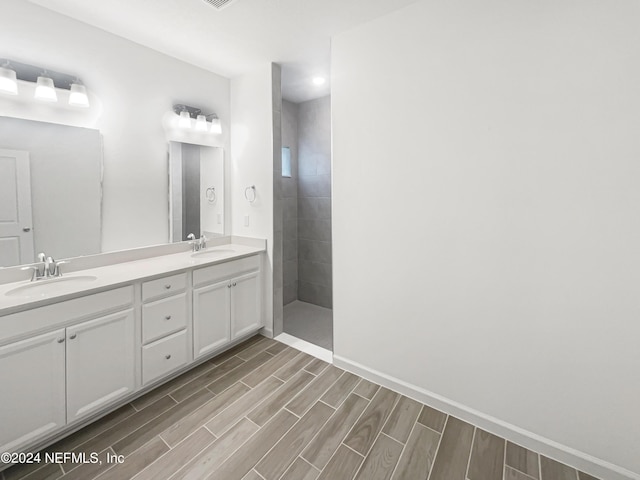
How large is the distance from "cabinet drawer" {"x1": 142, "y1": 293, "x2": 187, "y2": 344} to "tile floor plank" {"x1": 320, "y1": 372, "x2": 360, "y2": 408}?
118 cm

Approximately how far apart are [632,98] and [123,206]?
10.3 ft

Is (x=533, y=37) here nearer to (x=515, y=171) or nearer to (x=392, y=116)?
(x=515, y=171)

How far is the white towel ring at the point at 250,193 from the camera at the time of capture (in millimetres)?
2973

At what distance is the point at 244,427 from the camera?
181 cm

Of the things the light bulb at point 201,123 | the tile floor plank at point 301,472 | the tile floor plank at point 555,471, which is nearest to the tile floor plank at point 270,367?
the tile floor plank at point 301,472

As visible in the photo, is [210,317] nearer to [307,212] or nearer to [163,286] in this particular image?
[163,286]

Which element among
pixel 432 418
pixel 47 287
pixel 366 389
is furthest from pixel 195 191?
pixel 432 418

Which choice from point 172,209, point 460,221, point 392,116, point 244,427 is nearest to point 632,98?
point 460,221

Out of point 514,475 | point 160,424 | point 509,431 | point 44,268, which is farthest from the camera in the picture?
Answer: point 44,268

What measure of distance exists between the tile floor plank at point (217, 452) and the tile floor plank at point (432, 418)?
1.03 m

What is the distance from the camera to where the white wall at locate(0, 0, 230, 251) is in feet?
6.26

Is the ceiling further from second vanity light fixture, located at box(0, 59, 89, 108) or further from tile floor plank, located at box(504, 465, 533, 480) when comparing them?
tile floor plank, located at box(504, 465, 533, 480)

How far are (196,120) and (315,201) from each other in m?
1.62

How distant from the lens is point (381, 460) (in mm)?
1583
